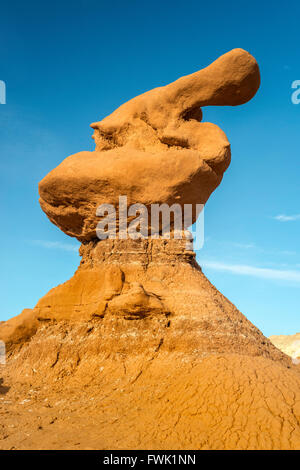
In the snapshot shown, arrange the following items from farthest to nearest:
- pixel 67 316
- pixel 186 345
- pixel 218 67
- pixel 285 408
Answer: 1. pixel 218 67
2. pixel 67 316
3. pixel 186 345
4. pixel 285 408

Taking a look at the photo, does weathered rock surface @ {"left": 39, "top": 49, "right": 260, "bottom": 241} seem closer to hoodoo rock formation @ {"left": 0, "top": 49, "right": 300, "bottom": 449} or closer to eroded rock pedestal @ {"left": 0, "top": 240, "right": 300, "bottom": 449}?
hoodoo rock formation @ {"left": 0, "top": 49, "right": 300, "bottom": 449}

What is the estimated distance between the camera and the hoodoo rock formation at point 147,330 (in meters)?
6.35

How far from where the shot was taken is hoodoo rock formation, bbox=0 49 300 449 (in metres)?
6.35

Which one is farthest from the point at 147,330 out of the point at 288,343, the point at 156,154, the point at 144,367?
the point at 288,343

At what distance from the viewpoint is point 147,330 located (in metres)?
8.12

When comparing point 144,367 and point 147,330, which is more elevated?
point 147,330

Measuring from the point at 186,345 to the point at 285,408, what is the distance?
6.95 ft

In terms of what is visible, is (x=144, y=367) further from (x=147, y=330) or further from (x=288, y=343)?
(x=288, y=343)

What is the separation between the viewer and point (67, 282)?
9695 mm

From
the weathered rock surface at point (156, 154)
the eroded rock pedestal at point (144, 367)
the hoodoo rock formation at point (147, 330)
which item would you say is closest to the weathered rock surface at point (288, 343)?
the hoodoo rock formation at point (147, 330)

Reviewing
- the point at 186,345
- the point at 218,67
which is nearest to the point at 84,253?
the point at 186,345

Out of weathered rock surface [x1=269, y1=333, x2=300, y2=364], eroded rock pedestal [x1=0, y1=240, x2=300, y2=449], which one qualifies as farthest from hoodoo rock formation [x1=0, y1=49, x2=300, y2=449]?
weathered rock surface [x1=269, y1=333, x2=300, y2=364]
